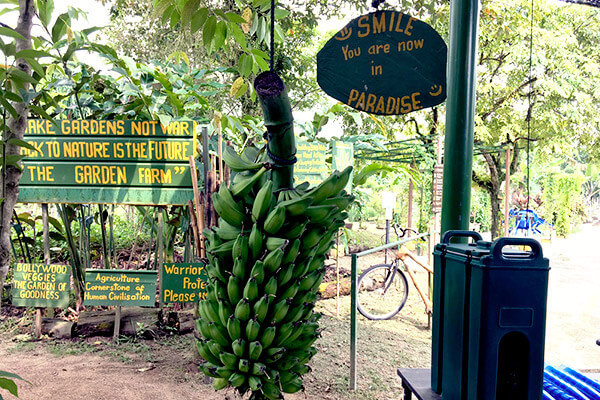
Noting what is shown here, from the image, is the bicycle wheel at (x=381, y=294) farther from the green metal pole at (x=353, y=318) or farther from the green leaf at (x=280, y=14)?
the green leaf at (x=280, y=14)

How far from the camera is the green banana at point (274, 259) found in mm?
796

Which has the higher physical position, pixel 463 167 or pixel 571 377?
pixel 463 167

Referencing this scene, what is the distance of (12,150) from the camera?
993mm

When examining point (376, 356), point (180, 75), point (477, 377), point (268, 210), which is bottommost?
point (376, 356)

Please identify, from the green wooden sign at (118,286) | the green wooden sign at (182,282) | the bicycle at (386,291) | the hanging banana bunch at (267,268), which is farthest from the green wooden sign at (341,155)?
the hanging banana bunch at (267,268)

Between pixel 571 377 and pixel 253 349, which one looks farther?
pixel 571 377

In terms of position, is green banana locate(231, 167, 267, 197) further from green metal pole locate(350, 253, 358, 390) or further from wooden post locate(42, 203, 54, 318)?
wooden post locate(42, 203, 54, 318)

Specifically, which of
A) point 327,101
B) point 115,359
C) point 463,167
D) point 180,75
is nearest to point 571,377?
point 463,167

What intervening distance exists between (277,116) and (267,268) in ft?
0.94

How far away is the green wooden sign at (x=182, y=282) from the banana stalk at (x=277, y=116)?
2.49m

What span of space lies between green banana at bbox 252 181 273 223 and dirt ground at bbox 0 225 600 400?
72.6 inches

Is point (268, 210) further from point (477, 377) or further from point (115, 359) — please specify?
point (115, 359)

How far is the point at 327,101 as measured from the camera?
34.4 ft

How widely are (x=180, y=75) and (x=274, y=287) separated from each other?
3.53 metres
